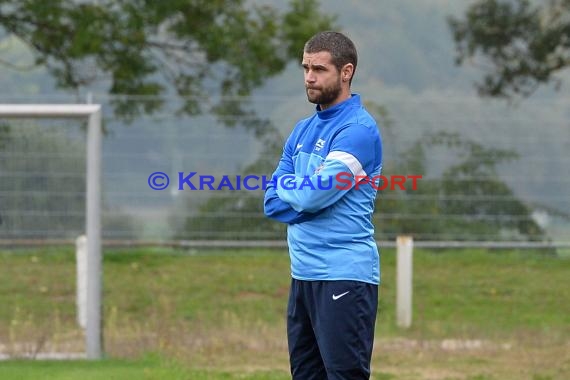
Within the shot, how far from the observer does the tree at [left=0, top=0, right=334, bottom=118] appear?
1758 centimetres

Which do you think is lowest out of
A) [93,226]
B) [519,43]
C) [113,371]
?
[113,371]

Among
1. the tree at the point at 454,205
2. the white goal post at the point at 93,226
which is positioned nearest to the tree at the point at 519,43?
the tree at the point at 454,205

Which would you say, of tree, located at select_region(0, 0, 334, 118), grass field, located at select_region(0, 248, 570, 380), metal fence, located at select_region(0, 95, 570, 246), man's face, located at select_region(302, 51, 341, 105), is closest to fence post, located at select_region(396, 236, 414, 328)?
grass field, located at select_region(0, 248, 570, 380)

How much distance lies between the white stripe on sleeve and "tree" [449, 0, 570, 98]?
15302mm

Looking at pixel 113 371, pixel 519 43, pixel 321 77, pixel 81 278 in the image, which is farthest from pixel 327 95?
pixel 519 43

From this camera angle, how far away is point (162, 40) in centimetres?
1839

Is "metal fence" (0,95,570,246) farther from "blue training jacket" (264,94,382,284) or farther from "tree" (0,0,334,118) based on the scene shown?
"blue training jacket" (264,94,382,284)

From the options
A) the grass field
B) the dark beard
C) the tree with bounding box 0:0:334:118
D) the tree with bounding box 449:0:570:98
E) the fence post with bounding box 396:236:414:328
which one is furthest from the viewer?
the tree with bounding box 449:0:570:98

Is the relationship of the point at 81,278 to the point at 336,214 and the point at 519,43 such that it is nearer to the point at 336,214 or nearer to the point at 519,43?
the point at 336,214

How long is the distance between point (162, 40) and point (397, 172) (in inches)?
216

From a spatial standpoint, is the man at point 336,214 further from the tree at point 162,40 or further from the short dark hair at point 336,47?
the tree at point 162,40

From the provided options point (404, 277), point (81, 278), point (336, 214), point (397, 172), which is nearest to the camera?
point (336, 214)

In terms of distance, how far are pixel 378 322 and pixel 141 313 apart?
2.43m

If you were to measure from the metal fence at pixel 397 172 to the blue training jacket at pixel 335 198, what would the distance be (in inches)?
346
